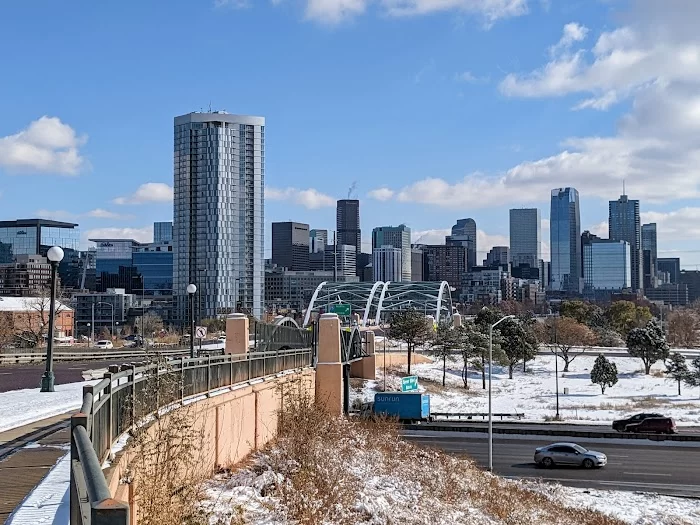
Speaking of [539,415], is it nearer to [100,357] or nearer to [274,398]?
[100,357]

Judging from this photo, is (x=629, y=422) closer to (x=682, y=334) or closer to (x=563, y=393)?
(x=563, y=393)

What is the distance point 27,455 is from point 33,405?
7660 mm

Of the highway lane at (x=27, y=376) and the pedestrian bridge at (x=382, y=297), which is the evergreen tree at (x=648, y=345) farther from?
the pedestrian bridge at (x=382, y=297)

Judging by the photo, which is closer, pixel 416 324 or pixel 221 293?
pixel 416 324

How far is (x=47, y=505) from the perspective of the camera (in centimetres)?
749

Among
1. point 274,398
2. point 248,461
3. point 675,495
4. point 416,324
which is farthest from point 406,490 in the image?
point 416,324

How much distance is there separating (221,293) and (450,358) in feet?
313

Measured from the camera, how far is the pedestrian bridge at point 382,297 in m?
147

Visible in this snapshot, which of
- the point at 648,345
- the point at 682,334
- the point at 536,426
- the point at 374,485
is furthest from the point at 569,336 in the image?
the point at 374,485

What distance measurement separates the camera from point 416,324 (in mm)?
72812

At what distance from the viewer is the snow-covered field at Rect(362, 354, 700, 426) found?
54.6 metres

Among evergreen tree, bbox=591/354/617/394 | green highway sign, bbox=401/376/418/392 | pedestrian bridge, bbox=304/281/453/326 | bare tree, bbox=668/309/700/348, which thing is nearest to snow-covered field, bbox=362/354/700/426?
→ evergreen tree, bbox=591/354/617/394

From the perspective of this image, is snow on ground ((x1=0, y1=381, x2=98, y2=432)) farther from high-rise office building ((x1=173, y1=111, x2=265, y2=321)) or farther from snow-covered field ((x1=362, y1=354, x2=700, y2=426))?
high-rise office building ((x1=173, y1=111, x2=265, y2=321))

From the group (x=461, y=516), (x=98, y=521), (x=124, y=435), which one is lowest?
(x=461, y=516)
